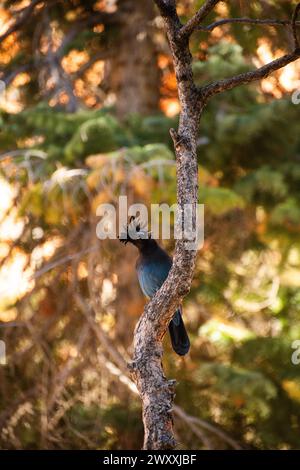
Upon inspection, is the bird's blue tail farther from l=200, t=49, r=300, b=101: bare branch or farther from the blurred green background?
l=200, t=49, r=300, b=101: bare branch

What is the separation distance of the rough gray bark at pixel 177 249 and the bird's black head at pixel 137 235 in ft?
3.67

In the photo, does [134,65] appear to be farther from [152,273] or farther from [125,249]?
[152,273]

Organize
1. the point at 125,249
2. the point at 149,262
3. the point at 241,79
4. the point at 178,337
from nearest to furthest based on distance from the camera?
the point at 241,79 < the point at 178,337 < the point at 149,262 < the point at 125,249

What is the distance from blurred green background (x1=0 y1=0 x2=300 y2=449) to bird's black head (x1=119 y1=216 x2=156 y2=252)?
52 cm

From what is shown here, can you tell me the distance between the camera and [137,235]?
4996 millimetres

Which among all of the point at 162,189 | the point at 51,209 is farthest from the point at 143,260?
the point at 51,209

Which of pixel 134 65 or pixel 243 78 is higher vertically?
pixel 134 65

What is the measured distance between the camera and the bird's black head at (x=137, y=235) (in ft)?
15.8

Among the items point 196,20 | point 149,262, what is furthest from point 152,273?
point 196,20

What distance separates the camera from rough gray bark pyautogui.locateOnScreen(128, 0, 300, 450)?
3.44 meters

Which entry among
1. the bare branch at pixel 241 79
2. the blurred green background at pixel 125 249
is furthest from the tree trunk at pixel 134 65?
the bare branch at pixel 241 79

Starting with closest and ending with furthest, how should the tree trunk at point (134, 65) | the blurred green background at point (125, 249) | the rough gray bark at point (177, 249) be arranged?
1. the rough gray bark at point (177, 249)
2. the blurred green background at point (125, 249)
3. the tree trunk at point (134, 65)

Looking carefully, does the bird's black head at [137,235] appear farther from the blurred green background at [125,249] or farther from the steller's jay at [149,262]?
the blurred green background at [125,249]

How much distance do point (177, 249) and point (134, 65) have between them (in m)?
5.53
